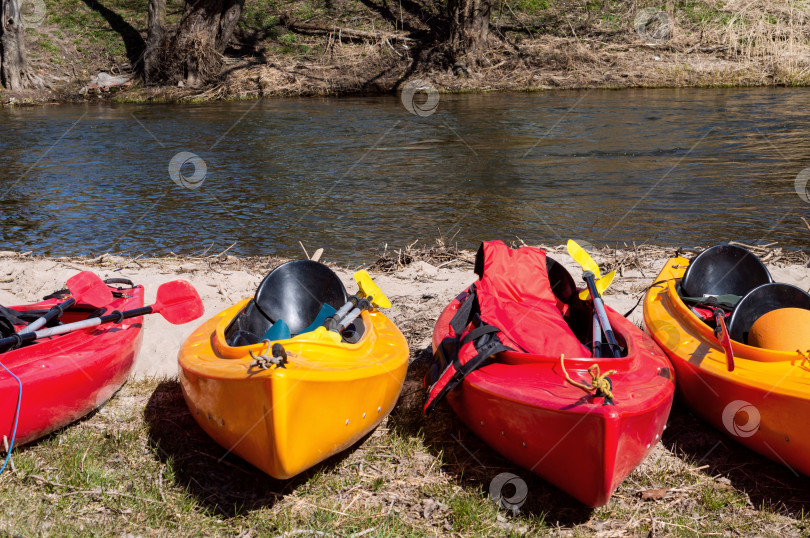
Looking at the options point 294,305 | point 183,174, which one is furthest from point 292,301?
point 183,174

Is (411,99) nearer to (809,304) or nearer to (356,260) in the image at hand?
(356,260)

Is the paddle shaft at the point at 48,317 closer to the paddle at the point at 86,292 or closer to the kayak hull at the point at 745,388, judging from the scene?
the paddle at the point at 86,292

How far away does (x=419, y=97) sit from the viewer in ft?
57.7

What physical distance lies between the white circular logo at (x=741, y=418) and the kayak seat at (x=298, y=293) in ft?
7.01

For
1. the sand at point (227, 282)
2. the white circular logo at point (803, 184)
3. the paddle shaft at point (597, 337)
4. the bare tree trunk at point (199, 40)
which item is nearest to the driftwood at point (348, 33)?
the bare tree trunk at point (199, 40)

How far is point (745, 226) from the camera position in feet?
25.3

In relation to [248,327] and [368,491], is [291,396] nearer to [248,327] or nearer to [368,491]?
[368,491]

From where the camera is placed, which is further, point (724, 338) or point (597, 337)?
point (597, 337)

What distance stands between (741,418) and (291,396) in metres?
2.16

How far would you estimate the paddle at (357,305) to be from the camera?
3.70 metres

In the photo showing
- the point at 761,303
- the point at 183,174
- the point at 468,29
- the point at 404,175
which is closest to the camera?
the point at 761,303

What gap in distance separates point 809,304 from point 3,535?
4.03 metres

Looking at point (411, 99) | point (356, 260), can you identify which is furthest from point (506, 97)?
point (356, 260)

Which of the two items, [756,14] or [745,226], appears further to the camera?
[756,14]
